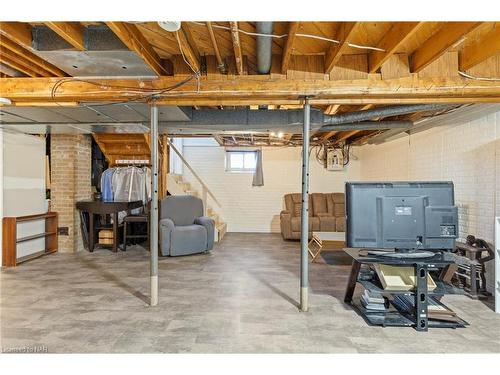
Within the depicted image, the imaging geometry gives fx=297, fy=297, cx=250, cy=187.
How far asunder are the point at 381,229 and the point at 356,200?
11.8 inches

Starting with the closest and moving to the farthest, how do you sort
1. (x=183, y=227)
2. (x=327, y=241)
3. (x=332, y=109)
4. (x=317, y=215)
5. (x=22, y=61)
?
(x=22, y=61), (x=332, y=109), (x=183, y=227), (x=327, y=241), (x=317, y=215)

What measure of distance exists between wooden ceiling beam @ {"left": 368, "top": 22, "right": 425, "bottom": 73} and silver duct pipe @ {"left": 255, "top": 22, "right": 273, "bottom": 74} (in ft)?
3.29

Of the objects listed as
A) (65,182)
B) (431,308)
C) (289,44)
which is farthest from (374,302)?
(65,182)

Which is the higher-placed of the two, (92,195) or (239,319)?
(92,195)

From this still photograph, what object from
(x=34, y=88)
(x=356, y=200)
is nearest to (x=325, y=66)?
(x=356, y=200)

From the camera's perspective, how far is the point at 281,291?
138 inches

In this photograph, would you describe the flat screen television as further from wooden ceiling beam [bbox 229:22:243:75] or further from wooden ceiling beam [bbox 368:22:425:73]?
wooden ceiling beam [bbox 229:22:243:75]

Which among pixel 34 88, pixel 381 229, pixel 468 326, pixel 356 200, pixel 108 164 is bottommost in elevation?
pixel 468 326

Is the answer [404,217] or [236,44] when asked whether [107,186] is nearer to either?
[236,44]

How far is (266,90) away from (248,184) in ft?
17.3

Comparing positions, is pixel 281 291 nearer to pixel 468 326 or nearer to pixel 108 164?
pixel 468 326

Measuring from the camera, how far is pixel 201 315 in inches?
112

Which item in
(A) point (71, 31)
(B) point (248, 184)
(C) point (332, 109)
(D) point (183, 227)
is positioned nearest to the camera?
(A) point (71, 31)
